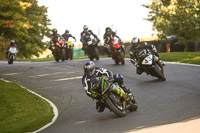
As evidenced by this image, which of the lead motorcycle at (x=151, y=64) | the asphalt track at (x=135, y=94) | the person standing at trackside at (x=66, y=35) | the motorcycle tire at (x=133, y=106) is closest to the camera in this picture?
the asphalt track at (x=135, y=94)

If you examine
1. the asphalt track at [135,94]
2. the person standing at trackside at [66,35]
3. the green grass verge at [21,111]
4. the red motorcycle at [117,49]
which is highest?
Result: the person standing at trackside at [66,35]

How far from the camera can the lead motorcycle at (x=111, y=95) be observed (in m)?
10.6

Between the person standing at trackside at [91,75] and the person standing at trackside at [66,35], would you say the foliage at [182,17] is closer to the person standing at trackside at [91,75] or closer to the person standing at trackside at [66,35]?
the person standing at trackside at [66,35]

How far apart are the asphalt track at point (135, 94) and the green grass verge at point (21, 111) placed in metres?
0.48

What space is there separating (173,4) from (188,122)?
35.9 meters

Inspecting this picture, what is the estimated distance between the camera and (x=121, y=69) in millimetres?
22141

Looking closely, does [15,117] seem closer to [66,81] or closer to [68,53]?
[66,81]

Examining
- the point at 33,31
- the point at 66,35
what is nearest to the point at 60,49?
the point at 66,35

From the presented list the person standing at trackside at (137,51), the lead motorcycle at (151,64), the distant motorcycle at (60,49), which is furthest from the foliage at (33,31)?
the lead motorcycle at (151,64)

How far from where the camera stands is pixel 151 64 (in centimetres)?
1652

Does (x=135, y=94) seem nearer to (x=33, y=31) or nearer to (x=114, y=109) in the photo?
(x=114, y=109)

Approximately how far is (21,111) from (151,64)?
17.5 ft

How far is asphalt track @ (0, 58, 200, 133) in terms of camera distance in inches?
398

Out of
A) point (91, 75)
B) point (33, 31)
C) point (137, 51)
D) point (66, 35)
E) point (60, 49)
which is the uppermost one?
point (33, 31)
